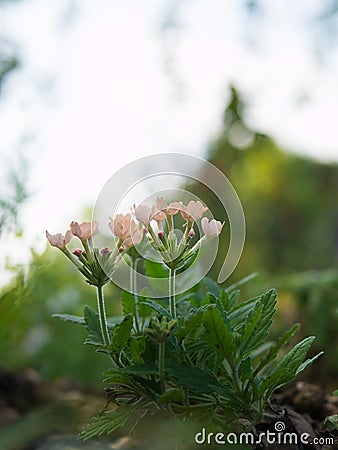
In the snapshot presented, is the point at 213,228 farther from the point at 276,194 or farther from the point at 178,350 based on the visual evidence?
the point at 276,194

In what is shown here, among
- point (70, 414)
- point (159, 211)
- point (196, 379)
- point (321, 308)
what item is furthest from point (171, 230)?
point (321, 308)

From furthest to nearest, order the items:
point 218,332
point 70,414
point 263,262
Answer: point 263,262
point 70,414
point 218,332

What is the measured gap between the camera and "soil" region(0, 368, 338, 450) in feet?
1.70

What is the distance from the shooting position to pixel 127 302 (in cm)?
54

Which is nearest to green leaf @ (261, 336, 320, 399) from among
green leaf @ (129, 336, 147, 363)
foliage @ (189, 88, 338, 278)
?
green leaf @ (129, 336, 147, 363)

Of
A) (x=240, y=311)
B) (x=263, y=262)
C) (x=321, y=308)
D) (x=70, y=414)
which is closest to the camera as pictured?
(x=240, y=311)

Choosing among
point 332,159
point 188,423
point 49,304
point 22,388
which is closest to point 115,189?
point 188,423

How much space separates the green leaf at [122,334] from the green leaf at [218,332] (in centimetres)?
6

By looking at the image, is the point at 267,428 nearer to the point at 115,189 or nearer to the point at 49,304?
the point at 115,189

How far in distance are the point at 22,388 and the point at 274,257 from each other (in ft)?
5.23

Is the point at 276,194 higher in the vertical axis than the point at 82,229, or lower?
higher

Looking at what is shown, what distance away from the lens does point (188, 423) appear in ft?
1.59

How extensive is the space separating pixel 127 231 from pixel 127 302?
0.09 metres

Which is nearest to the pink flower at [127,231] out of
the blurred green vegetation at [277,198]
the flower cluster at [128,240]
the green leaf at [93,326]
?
the flower cluster at [128,240]
